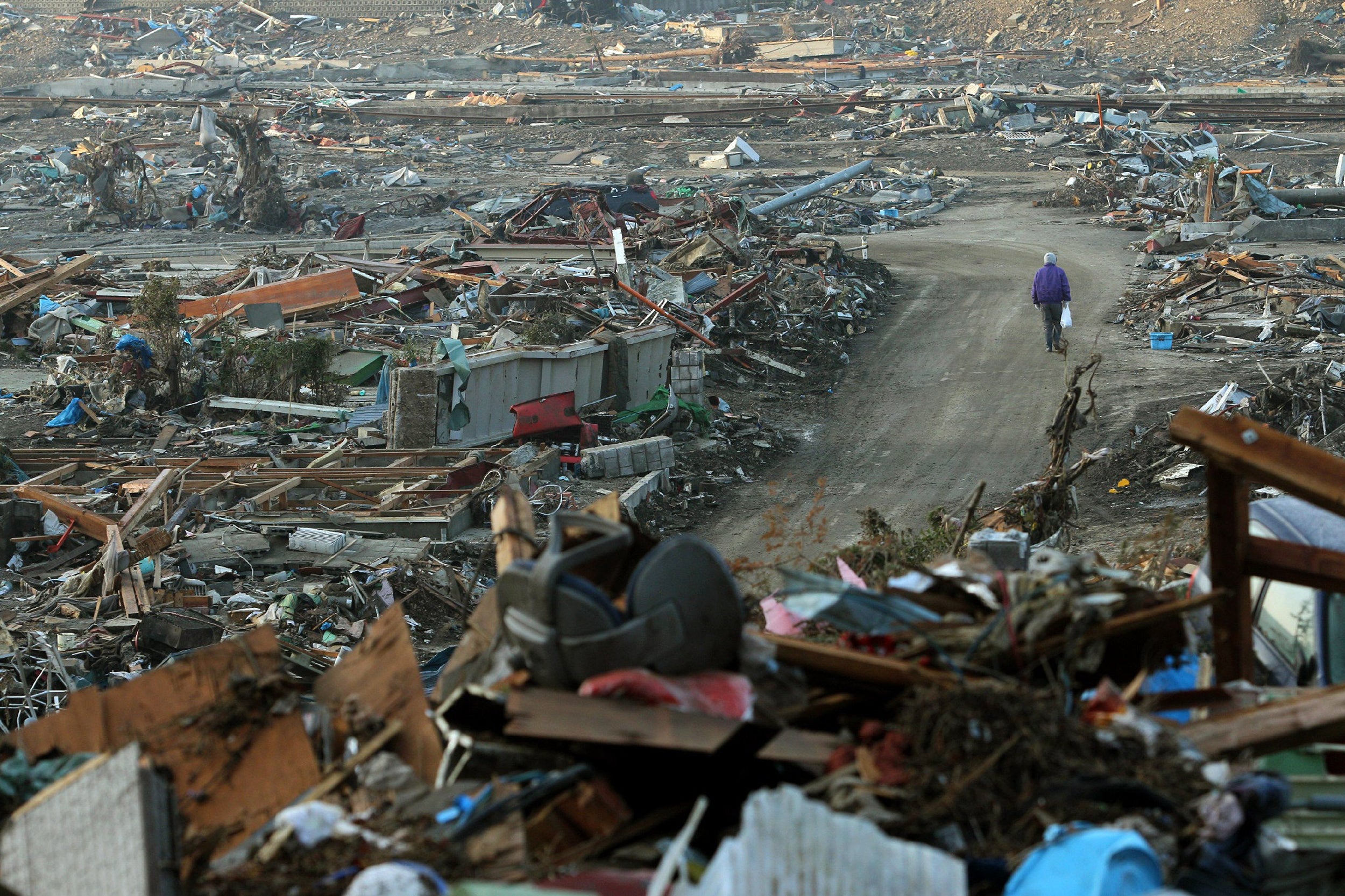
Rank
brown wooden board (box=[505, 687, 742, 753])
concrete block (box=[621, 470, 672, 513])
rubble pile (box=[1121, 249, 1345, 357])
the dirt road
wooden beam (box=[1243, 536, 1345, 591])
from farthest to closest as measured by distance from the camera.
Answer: rubble pile (box=[1121, 249, 1345, 357]) → the dirt road → concrete block (box=[621, 470, 672, 513]) → wooden beam (box=[1243, 536, 1345, 591]) → brown wooden board (box=[505, 687, 742, 753])

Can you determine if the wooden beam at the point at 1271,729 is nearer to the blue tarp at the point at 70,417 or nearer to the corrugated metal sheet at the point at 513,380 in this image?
the corrugated metal sheet at the point at 513,380

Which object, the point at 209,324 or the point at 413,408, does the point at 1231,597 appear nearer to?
the point at 413,408

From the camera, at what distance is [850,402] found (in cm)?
1523

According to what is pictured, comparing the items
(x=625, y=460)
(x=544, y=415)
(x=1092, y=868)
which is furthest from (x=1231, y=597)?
(x=544, y=415)

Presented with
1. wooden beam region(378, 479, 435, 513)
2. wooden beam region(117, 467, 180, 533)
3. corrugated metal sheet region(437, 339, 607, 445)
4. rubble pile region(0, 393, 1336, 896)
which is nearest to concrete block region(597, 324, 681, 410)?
corrugated metal sheet region(437, 339, 607, 445)

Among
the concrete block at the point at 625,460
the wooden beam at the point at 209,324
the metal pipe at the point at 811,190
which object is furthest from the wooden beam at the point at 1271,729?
the metal pipe at the point at 811,190

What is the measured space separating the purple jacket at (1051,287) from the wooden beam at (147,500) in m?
10.8

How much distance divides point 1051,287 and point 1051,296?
0.12 m

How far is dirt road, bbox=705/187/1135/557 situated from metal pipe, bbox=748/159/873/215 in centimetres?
203

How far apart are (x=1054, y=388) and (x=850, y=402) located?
2.47 metres

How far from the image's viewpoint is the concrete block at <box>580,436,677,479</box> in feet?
39.9

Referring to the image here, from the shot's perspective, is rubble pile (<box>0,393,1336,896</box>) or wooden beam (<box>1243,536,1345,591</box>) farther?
wooden beam (<box>1243,536,1345,591</box>)

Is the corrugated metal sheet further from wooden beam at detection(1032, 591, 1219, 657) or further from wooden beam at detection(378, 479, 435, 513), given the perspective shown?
wooden beam at detection(1032, 591, 1219, 657)

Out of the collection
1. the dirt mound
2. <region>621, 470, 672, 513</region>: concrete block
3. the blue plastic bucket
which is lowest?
<region>621, 470, 672, 513</region>: concrete block
